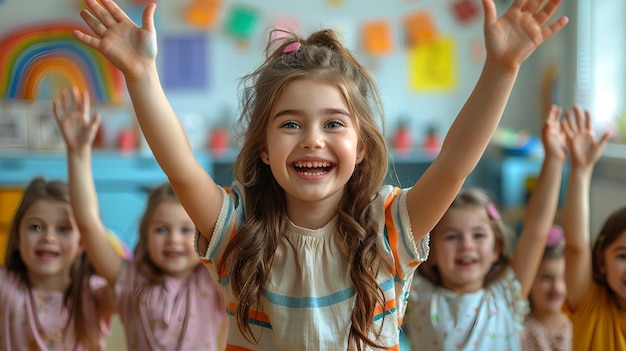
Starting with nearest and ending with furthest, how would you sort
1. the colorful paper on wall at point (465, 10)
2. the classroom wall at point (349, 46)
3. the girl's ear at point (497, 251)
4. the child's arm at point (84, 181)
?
1. the child's arm at point (84, 181)
2. the girl's ear at point (497, 251)
3. the classroom wall at point (349, 46)
4. the colorful paper on wall at point (465, 10)

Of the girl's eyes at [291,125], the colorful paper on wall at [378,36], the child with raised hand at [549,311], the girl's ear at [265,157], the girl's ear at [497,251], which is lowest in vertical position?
the child with raised hand at [549,311]

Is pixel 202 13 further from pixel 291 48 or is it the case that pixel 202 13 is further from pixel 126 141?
pixel 291 48

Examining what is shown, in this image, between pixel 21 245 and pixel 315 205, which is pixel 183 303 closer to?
pixel 21 245

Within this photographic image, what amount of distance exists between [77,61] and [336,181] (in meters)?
3.96

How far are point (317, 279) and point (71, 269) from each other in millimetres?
944

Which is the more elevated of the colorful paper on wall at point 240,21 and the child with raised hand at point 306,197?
the colorful paper on wall at point 240,21

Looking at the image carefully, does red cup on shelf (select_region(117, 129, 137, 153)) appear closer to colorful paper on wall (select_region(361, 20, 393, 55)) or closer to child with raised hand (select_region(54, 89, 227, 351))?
colorful paper on wall (select_region(361, 20, 393, 55))

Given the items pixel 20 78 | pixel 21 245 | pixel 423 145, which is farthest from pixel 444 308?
pixel 20 78

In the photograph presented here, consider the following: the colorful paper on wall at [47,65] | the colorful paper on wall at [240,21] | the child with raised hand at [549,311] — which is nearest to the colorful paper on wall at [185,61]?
the colorful paper on wall at [240,21]

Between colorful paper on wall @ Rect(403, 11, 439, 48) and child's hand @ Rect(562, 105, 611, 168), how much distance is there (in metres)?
3.24

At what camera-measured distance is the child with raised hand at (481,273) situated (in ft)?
6.02

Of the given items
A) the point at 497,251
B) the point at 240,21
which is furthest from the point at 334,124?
the point at 240,21

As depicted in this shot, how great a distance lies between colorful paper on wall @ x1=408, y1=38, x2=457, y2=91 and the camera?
5.03 m

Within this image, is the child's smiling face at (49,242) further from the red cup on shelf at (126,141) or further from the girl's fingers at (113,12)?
the red cup on shelf at (126,141)
